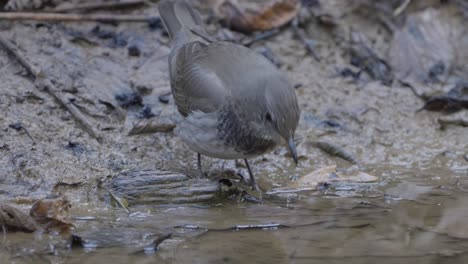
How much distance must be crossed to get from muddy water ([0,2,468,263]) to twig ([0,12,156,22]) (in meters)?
0.11

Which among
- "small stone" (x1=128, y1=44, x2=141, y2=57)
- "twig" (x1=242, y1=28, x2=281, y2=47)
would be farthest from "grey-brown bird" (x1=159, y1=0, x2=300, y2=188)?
"twig" (x1=242, y1=28, x2=281, y2=47)

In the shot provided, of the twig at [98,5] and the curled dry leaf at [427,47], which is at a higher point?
the twig at [98,5]

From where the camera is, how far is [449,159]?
273 inches

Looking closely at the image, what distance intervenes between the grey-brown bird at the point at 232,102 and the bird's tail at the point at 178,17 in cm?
44

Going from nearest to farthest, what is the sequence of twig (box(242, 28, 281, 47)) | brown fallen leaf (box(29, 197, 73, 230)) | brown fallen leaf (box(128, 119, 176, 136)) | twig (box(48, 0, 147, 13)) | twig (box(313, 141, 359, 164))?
1. brown fallen leaf (box(29, 197, 73, 230))
2. brown fallen leaf (box(128, 119, 176, 136))
3. twig (box(313, 141, 359, 164))
4. twig (box(48, 0, 147, 13))
5. twig (box(242, 28, 281, 47))

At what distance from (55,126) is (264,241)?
2361mm

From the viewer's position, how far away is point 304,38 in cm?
828

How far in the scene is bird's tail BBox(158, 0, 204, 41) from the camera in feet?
22.8

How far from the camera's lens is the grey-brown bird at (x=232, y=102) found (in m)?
5.41

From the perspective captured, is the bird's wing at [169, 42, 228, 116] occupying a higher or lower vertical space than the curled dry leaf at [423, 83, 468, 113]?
higher

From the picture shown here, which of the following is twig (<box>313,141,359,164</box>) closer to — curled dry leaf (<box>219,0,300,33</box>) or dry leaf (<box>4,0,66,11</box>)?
curled dry leaf (<box>219,0,300,33</box>)

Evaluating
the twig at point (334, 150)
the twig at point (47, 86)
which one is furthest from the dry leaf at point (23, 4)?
the twig at point (334, 150)

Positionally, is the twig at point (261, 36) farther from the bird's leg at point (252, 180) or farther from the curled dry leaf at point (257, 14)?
the bird's leg at point (252, 180)

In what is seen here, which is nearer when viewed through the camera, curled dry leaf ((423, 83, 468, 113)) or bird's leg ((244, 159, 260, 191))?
bird's leg ((244, 159, 260, 191))
